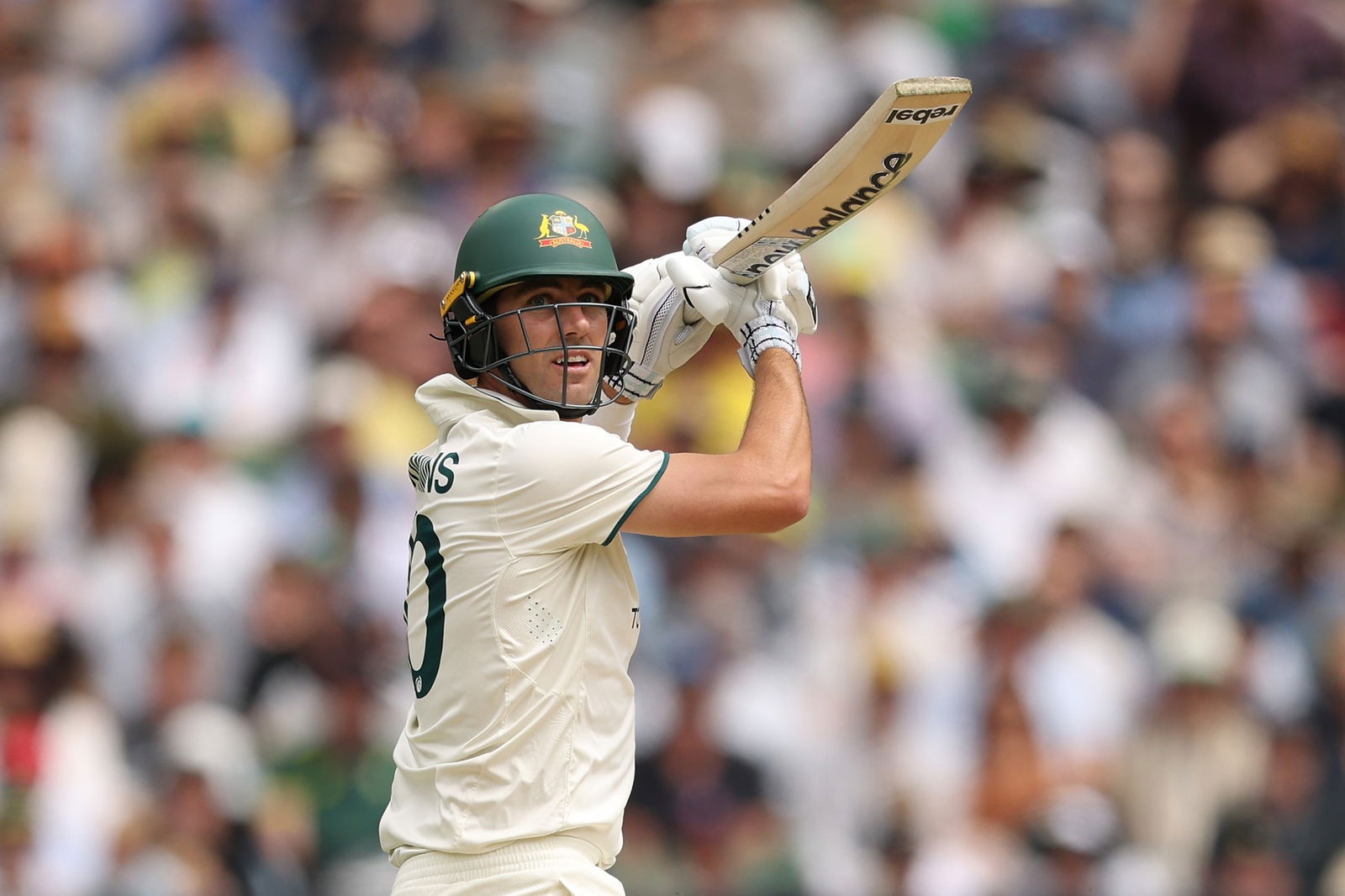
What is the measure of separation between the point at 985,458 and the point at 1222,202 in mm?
2160

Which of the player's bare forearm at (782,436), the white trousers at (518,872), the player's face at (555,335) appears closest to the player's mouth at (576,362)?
the player's face at (555,335)

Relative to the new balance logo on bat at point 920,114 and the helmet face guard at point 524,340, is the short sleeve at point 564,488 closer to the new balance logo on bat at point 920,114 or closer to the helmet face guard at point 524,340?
the helmet face guard at point 524,340

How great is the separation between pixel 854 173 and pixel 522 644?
46.1 inches

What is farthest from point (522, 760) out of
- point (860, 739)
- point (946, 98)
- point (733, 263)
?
point (860, 739)

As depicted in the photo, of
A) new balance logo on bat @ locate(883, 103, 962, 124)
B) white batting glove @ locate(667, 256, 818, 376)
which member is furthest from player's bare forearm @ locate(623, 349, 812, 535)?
new balance logo on bat @ locate(883, 103, 962, 124)

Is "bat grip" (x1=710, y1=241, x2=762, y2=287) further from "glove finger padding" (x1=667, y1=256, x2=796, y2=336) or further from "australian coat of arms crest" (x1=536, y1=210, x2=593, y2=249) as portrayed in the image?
"australian coat of arms crest" (x1=536, y1=210, x2=593, y2=249)

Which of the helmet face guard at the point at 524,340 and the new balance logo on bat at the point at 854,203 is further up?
the new balance logo on bat at the point at 854,203

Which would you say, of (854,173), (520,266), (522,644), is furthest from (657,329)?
(522,644)

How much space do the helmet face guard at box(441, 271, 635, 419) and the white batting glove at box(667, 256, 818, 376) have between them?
14 centimetres

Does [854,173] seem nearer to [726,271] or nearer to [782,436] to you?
[726,271]

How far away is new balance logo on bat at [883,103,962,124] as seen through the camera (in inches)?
146

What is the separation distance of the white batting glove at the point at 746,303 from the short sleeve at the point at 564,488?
1.47 ft

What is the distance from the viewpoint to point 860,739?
7.18 m

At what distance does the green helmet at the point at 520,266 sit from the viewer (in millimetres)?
3830
